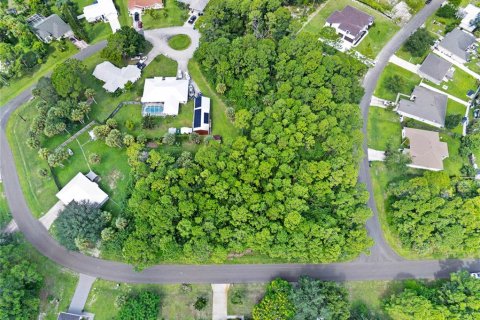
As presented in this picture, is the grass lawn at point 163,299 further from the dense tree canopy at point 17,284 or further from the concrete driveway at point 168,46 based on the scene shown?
the concrete driveway at point 168,46

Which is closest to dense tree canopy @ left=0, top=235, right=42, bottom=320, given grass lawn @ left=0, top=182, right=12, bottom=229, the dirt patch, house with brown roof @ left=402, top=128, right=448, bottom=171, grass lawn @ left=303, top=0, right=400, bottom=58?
grass lawn @ left=0, top=182, right=12, bottom=229

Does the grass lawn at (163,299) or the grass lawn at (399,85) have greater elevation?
the grass lawn at (399,85)

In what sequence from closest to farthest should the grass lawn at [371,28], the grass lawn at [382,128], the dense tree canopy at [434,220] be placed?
the dense tree canopy at [434,220] → the grass lawn at [382,128] → the grass lawn at [371,28]

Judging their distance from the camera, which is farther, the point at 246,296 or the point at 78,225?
the point at 78,225

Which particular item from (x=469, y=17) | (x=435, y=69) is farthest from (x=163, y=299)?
(x=469, y=17)

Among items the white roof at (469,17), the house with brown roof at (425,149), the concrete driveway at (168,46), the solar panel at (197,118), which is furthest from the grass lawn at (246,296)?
the white roof at (469,17)

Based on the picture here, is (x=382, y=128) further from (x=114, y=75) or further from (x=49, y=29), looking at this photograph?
(x=49, y=29)

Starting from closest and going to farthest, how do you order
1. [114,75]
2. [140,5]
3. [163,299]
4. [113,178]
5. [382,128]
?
[163,299], [113,178], [382,128], [114,75], [140,5]

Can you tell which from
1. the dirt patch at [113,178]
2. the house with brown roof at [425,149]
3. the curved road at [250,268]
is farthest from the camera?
the house with brown roof at [425,149]
